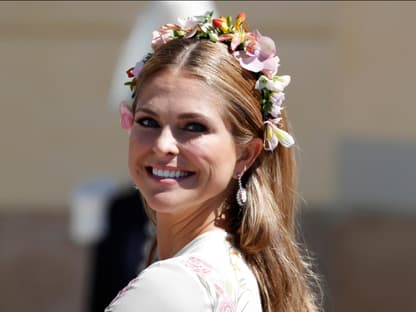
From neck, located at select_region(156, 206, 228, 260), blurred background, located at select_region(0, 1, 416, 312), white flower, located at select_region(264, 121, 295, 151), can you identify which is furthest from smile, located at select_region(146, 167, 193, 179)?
blurred background, located at select_region(0, 1, 416, 312)

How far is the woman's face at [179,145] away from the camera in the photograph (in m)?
2.38

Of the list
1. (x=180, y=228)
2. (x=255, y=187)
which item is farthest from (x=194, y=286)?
(x=255, y=187)

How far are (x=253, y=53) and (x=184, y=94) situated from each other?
253mm

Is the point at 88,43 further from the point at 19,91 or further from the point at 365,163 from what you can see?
the point at 365,163

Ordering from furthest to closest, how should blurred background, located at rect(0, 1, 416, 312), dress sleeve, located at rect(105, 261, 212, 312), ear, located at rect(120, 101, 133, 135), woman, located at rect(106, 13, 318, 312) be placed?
blurred background, located at rect(0, 1, 416, 312), ear, located at rect(120, 101, 133, 135), woman, located at rect(106, 13, 318, 312), dress sleeve, located at rect(105, 261, 212, 312)

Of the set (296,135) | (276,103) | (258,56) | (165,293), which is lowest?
(165,293)

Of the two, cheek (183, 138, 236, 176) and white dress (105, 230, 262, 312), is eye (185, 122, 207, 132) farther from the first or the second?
white dress (105, 230, 262, 312)

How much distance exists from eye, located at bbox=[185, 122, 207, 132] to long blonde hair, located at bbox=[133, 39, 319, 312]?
0.07 meters

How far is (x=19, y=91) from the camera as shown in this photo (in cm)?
810

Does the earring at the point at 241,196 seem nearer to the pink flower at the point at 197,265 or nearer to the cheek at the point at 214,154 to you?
the cheek at the point at 214,154

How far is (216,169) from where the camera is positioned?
242 centimetres

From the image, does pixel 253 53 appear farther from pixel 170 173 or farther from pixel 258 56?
pixel 170 173

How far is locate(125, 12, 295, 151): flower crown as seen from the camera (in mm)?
2531

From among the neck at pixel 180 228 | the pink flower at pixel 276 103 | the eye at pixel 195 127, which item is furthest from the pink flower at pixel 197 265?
the pink flower at pixel 276 103
